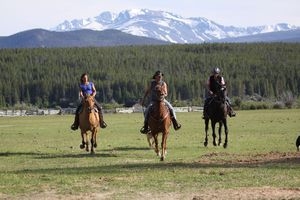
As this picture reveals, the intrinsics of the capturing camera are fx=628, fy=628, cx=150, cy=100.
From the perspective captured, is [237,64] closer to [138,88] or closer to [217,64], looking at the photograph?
[217,64]

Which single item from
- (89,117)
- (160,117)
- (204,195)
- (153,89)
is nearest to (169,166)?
(160,117)

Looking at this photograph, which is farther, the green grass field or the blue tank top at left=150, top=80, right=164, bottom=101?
the blue tank top at left=150, top=80, right=164, bottom=101

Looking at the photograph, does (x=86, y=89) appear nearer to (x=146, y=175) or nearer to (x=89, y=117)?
(x=89, y=117)

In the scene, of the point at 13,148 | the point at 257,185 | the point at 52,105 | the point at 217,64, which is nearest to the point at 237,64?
the point at 217,64

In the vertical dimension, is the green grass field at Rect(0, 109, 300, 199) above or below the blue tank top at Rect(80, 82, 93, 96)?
below

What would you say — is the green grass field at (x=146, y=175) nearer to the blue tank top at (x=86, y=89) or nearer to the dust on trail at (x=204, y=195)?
the dust on trail at (x=204, y=195)

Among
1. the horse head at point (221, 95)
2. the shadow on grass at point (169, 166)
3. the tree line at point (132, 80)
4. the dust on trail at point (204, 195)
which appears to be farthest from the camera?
the tree line at point (132, 80)

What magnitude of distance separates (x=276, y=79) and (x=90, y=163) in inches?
6293

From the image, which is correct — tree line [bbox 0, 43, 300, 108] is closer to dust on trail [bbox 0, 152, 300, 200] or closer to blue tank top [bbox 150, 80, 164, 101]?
blue tank top [bbox 150, 80, 164, 101]

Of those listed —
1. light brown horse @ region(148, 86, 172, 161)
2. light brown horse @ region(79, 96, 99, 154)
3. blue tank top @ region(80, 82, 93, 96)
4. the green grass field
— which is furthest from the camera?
blue tank top @ region(80, 82, 93, 96)

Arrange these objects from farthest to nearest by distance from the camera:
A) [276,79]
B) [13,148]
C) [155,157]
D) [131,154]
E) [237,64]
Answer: [237,64]
[276,79]
[13,148]
[131,154]
[155,157]

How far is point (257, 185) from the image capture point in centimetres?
1573

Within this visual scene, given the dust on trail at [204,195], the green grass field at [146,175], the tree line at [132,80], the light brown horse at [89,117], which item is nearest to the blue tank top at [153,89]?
the green grass field at [146,175]

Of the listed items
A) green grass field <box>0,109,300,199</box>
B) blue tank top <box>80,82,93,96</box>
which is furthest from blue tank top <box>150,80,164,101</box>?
blue tank top <box>80,82,93,96</box>
